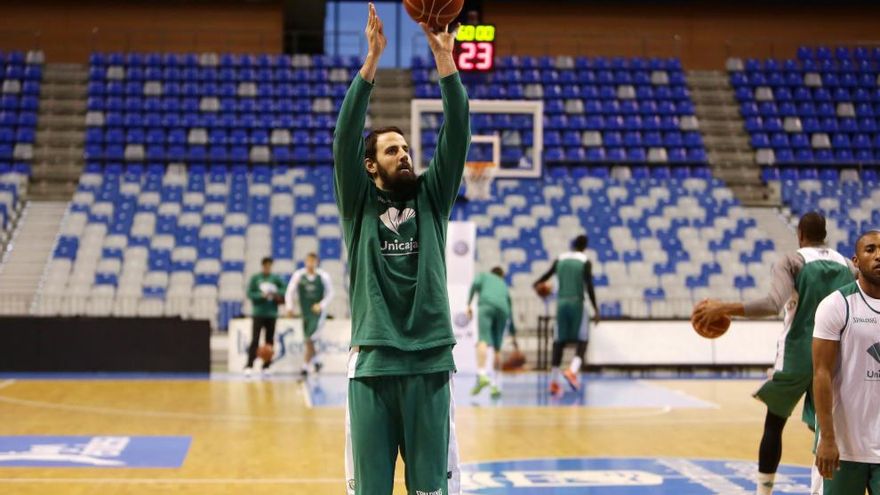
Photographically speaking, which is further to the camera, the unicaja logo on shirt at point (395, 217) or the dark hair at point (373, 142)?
the dark hair at point (373, 142)

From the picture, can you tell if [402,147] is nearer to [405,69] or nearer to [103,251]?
[103,251]

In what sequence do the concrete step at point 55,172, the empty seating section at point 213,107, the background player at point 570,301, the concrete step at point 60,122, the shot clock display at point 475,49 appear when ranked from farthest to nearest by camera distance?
the concrete step at point 60,122
the empty seating section at point 213,107
the concrete step at point 55,172
the shot clock display at point 475,49
the background player at point 570,301

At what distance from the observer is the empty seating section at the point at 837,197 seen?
77.3 ft

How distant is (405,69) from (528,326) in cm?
1132

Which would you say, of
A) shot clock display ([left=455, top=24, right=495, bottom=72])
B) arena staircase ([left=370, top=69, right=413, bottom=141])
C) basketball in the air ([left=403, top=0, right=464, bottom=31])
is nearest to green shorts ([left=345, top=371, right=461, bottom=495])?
basketball in the air ([left=403, top=0, right=464, bottom=31])

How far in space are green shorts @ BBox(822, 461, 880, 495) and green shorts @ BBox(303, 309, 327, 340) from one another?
41.0ft

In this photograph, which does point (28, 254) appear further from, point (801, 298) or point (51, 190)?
point (801, 298)

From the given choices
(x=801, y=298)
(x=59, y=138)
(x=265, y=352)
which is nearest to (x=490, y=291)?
(x=265, y=352)

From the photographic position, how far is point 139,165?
25266mm

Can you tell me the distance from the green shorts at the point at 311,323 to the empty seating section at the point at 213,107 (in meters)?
9.00

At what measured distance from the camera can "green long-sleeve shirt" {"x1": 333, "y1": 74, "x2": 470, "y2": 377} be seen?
4094 mm

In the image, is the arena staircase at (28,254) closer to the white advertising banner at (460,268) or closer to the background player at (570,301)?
A: the white advertising banner at (460,268)

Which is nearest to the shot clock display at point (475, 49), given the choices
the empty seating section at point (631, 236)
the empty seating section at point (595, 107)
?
the empty seating section at point (631, 236)

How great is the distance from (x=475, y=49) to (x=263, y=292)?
5044 millimetres
